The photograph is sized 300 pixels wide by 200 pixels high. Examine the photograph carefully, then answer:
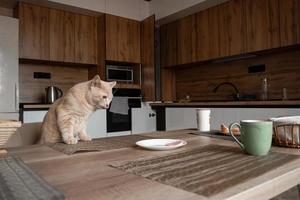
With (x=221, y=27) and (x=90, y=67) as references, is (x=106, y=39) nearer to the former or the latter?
(x=90, y=67)

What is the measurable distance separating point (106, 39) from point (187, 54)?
1.20 metres

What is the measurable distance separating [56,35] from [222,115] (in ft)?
7.84

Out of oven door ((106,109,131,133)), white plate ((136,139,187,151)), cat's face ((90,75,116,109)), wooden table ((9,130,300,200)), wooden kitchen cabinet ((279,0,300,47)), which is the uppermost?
wooden kitchen cabinet ((279,0,300,47))

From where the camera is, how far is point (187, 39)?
3613 millimetres

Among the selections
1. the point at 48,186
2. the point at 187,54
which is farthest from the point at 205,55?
the point at 48,186

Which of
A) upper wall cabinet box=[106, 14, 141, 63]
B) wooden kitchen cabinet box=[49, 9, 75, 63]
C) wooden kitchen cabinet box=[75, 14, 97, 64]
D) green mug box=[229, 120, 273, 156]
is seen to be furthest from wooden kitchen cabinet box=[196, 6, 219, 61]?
green mug box=[229, 120, 273, 156]

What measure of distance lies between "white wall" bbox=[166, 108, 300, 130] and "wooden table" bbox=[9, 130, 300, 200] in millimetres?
1686

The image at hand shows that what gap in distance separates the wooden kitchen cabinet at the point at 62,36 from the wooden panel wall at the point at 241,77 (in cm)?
182

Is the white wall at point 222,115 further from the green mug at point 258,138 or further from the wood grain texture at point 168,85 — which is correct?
the green mug at point 258,138

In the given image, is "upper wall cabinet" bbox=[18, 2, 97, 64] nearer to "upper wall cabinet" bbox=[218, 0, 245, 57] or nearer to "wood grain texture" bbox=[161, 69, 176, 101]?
"wood grain texture" bbox=[161, 69, 176, 101]

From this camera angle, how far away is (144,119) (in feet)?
12.2

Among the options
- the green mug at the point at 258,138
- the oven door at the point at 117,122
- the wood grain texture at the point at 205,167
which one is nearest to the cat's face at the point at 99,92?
the wood grain texture at the point at 205,167

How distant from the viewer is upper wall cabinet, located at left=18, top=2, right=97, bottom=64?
122 inches

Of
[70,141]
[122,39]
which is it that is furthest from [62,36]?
[70,141]
